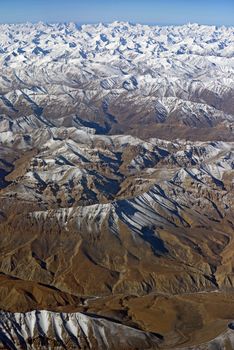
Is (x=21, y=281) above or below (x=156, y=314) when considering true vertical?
above

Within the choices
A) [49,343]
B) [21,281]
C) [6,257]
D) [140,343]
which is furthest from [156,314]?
[6,257]

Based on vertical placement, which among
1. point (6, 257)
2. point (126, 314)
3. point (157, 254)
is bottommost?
point (126, 314)

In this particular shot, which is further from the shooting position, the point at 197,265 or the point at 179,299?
the point at 197,265

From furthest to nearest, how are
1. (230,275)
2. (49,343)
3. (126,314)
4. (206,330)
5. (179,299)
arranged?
(230,275)
(179,299)
(126,314)
(206,330)
(49,343)

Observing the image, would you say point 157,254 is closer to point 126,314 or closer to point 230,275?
point 230,275

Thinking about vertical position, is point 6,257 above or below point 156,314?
above

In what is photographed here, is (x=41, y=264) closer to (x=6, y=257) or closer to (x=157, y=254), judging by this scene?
(x=6, y=257)

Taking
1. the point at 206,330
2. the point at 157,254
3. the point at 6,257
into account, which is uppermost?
the point at 6,257

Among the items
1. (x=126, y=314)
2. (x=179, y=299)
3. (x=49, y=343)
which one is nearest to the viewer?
(x=49, y=343)

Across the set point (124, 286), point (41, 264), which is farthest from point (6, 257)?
point (124, 286)
